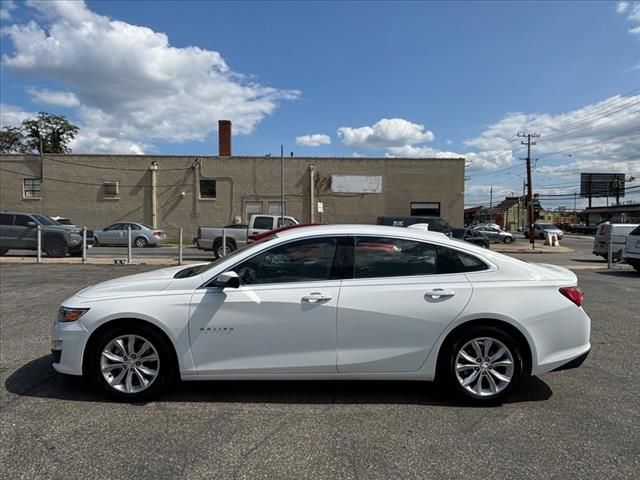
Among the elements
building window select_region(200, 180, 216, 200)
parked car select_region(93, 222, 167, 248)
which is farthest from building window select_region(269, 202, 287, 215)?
parked car select_region(93, 222, 167, 248)

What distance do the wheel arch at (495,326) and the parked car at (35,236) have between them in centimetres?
1630

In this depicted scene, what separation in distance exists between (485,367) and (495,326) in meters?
0.35

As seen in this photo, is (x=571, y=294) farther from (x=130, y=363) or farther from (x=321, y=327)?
(x=130, y=363)

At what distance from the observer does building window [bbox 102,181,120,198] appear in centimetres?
3494

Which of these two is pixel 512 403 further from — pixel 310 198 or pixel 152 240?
pixel 310 198

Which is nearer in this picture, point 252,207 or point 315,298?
point 315,298

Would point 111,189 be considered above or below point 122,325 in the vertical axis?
above

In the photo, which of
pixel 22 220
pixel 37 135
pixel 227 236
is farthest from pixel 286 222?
pixel 37 135

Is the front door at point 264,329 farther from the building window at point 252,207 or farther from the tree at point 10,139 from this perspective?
the tree at point 10,139

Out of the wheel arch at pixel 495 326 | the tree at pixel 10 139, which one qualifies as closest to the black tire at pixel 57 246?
the wheel arch at pixel 495 326

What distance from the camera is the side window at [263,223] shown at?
2108 centimetres

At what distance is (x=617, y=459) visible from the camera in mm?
3311

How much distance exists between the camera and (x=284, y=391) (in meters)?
4.53

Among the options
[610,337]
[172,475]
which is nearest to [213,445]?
[172,475]
